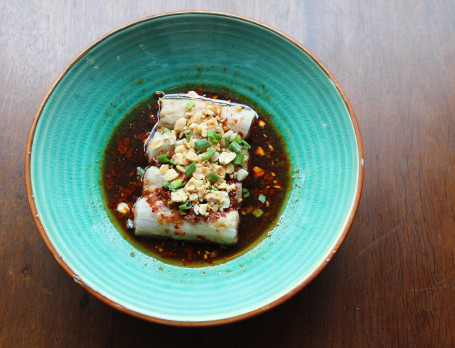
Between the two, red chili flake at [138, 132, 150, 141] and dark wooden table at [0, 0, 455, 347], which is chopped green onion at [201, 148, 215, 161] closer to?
red chili flake at [138, 132, 150, 141]

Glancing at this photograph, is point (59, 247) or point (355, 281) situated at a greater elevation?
point (59, 247)

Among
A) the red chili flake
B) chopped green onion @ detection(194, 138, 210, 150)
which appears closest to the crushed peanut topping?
chopped green onion @ detection(194, 138, 210, 150)

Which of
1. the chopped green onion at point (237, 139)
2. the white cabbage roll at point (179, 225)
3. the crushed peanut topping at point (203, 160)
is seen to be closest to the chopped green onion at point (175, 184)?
the crushed peanut topping at point (203, 160)

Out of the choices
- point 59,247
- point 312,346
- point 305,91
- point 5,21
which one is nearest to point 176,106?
point 305,91

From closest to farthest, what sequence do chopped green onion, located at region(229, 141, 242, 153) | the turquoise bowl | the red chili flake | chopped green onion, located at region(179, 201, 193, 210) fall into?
the turquoise bowl
chopped green onion, located at region(179, 201, 193, 210)
chopped green onion, located at region(229, 141, 242, 153)
the red chili flake

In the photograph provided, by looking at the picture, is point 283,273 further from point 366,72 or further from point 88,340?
point 366,72

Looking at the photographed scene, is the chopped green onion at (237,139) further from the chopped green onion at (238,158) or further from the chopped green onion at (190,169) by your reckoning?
the chopped green onion at (190,169)
